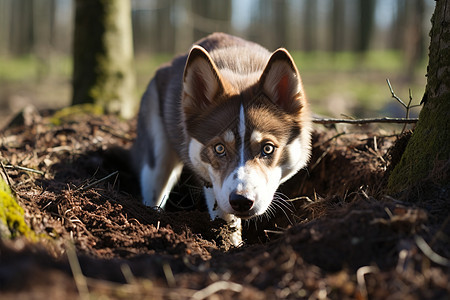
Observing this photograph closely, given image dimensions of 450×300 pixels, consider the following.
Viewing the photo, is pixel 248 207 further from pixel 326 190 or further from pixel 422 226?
pixel 326 190

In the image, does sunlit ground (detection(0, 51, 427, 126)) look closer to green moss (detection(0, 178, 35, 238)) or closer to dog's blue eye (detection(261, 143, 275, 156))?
dog's blue eye (detection(261, 143, 275, 156))

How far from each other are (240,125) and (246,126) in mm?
52

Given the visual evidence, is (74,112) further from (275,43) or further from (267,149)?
(275,43)

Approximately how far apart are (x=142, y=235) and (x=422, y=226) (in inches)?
69.4

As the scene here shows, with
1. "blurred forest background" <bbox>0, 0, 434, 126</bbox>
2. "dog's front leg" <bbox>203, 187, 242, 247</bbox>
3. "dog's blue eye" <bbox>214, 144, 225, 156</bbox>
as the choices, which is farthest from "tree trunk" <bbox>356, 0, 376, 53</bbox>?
"dog's blue eye" <bbox>214, 144, 225, 156</bbox>

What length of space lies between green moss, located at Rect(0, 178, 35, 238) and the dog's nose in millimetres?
1408

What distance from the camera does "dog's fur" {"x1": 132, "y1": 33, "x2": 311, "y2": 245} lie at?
360 centimetres

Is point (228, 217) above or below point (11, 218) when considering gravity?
below

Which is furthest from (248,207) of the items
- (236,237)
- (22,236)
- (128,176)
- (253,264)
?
(128,176)

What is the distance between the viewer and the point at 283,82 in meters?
4.06

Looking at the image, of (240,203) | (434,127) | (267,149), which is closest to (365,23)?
(267,149)

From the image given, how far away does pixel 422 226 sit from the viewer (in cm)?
241

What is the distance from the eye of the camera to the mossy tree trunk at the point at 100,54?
7.21m

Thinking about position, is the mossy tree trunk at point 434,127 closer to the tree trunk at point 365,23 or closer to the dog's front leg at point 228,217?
the dog's front leg at point 228,217
